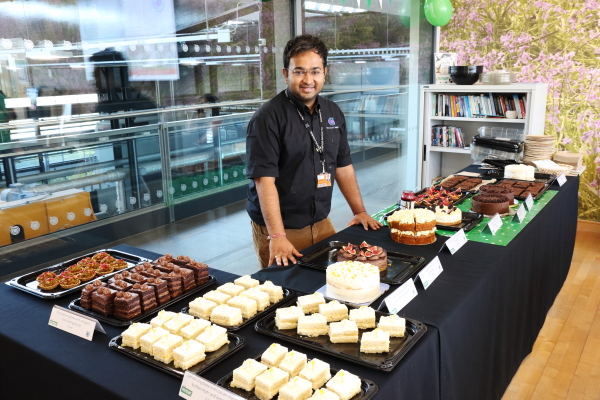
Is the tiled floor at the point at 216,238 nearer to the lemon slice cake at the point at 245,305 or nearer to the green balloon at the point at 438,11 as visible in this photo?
the green balloon at the point at 438,11

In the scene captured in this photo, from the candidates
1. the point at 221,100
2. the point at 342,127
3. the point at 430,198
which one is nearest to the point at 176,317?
the point at 342,127

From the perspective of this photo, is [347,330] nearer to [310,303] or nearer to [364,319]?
[364,319]

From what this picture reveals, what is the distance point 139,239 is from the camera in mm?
4203

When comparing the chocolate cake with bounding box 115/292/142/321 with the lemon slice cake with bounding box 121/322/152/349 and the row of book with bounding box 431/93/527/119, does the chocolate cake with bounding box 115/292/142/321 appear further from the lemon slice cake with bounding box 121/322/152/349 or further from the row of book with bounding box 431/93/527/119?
the row of book with bounding box 431/93/527/119

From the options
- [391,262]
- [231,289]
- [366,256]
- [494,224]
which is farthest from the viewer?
[494,224]

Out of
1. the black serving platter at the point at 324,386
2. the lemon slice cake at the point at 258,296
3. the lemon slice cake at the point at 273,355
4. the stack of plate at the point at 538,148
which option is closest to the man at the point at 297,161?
the lemon slice cake at the point at 258,296

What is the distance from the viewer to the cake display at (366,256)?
1904 mm

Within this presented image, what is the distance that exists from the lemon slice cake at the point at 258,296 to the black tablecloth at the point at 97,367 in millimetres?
96

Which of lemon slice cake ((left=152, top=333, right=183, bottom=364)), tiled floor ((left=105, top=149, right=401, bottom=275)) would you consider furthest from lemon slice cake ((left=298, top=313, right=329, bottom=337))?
tiled floor ((left=105, top=149, right=401, bottom=275))

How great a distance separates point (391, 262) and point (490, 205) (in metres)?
0.92

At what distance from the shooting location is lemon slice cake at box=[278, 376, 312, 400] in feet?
3.73

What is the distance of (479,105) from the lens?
517cm

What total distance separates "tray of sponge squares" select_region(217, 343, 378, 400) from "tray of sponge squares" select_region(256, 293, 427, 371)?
106mm

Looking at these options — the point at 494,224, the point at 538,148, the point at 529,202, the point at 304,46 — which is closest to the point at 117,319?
the point at 304,46
